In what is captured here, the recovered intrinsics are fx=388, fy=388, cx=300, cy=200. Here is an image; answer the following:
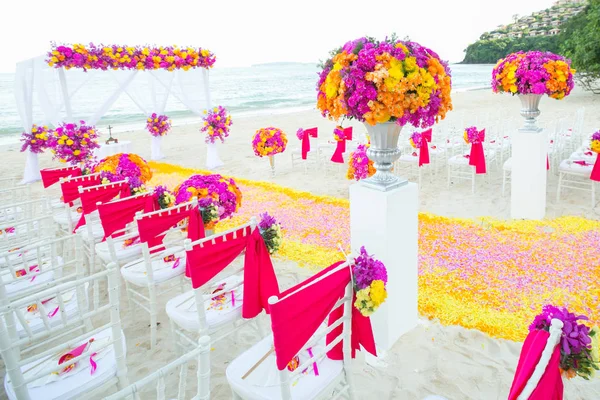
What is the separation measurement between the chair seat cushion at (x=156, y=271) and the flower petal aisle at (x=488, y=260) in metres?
1.49

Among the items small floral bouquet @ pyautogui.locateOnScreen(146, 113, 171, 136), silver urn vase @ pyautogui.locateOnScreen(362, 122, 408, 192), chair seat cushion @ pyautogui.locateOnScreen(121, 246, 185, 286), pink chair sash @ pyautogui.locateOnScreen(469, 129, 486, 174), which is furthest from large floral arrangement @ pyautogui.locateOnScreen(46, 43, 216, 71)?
silver urn vase @ pyautogui.locateOnScreen(362, 122, 408, 192)

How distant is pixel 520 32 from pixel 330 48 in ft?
242

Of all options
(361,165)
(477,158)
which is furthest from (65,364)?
(477,158)

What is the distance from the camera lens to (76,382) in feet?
6.15

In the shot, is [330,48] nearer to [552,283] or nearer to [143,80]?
[552,283]

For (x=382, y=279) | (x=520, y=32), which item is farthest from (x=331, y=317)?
(x=520, y=32)

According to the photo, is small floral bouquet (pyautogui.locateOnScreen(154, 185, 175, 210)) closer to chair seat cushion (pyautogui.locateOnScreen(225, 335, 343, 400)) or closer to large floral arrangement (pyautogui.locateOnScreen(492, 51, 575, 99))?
chair seat cushion (pyautogui.locateOnScreen(225, 335, 343, 400))

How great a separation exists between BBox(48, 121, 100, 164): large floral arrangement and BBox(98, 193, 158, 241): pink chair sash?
473 cm

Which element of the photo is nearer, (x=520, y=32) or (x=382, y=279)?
(x=382, y=279)

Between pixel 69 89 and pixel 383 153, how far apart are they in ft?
25.0

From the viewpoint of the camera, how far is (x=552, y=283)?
3432mm

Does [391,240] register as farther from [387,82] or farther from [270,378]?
[270,378]

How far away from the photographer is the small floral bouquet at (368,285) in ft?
5.85

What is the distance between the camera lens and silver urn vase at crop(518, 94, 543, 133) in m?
4.64
